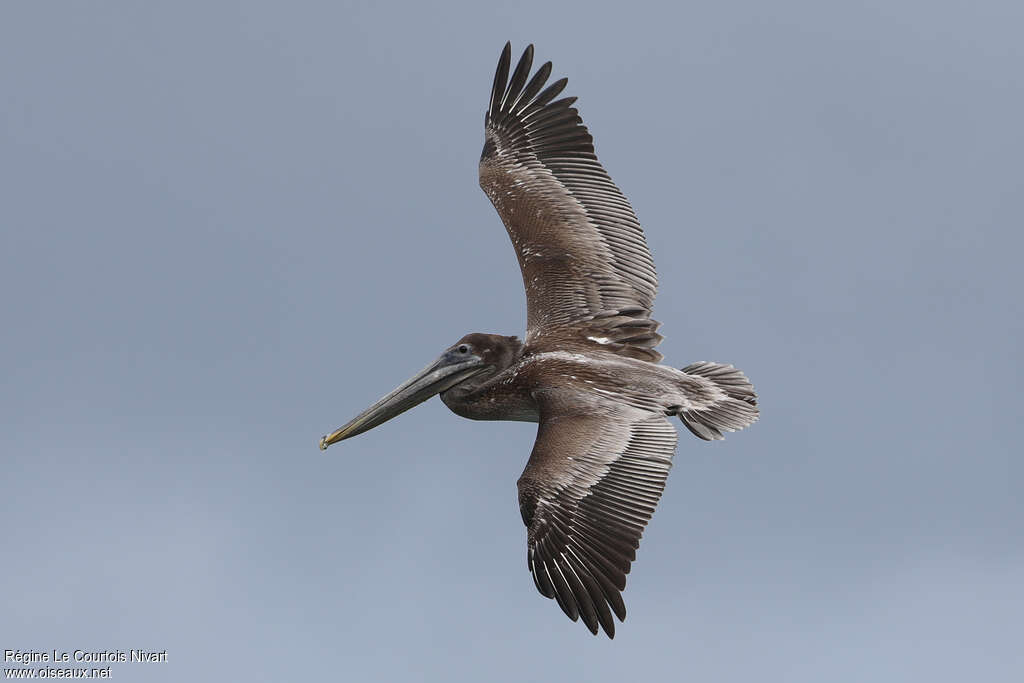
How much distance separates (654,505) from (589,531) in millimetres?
644

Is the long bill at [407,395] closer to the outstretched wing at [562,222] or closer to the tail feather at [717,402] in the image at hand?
the outstretched wing at [562,222]

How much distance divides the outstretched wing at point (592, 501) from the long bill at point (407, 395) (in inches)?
68.0

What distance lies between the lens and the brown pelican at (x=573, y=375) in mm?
12938

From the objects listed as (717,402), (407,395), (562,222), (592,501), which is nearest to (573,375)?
(717,402)

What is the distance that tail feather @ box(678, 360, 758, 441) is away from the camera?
569 inches

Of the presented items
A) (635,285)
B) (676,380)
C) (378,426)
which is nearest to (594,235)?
(635,285)

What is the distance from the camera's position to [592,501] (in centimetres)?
1307

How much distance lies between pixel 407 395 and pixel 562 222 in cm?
251

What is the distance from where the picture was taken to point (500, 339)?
15023 millimetres

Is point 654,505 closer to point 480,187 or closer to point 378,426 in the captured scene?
point 378,426

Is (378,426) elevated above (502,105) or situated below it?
below

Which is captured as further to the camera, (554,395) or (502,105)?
(502,105)

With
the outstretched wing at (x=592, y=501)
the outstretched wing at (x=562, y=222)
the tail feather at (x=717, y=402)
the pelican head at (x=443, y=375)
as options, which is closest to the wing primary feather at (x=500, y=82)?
the outstretched wing at (x=562, y=222)

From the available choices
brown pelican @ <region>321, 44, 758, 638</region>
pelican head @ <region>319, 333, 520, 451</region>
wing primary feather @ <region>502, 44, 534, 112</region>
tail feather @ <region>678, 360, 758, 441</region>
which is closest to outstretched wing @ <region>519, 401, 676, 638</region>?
Answer: brown pelican @ <region>321, 44, 758, 638</region>
